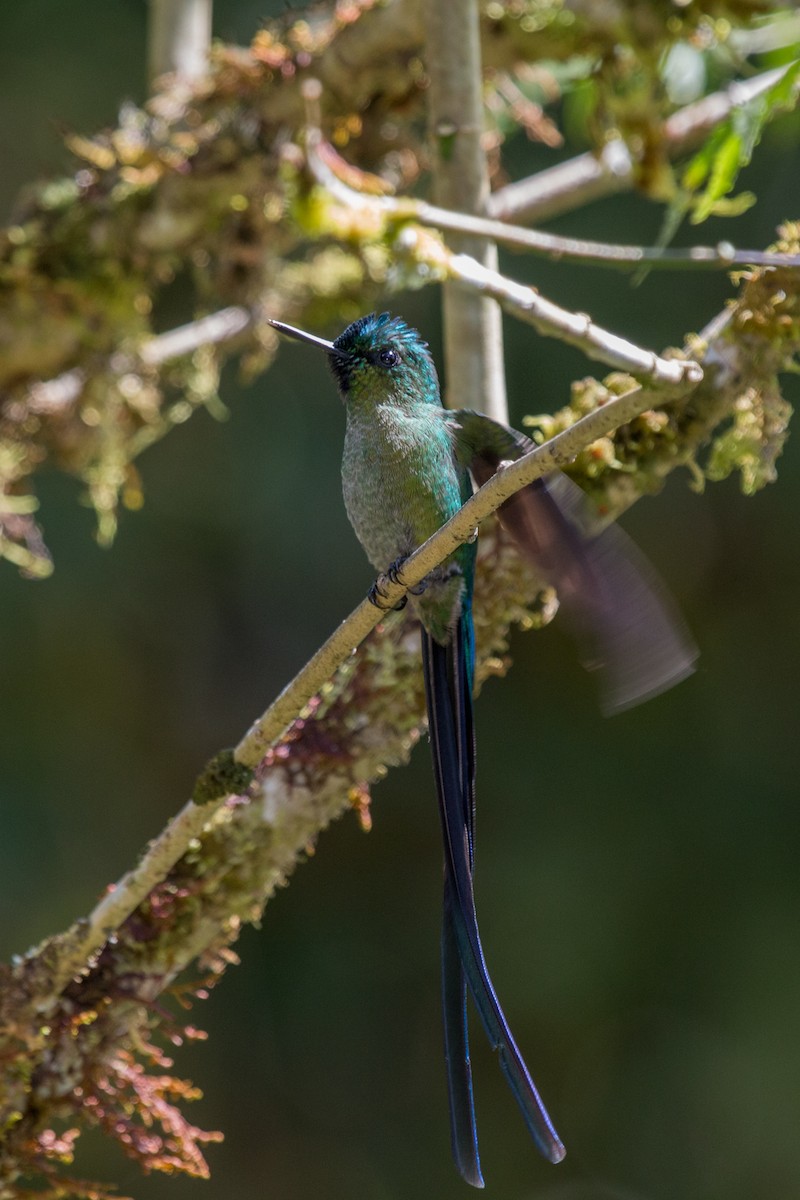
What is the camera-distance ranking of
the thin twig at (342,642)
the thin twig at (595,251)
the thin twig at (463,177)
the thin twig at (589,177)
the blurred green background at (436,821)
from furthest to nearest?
1. the blurred green background at (436,821)
2. the thin twig at (589,177)
3. the thin twig at (463,177)
4. the thin twig at (595,251)
5. the thin twig at (342,642)

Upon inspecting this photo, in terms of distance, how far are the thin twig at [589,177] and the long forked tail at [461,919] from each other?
1.94m

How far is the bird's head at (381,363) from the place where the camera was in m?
2.65

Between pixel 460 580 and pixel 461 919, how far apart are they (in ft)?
2.06

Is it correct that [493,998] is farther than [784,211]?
No

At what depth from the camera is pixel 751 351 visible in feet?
8.08

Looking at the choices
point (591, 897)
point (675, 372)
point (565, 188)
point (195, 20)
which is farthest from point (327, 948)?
point (675, 372)

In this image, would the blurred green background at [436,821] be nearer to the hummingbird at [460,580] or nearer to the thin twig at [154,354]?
the thin twig at [154,354]

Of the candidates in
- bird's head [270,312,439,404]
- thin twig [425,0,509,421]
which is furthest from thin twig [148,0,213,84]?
bird's head [270,312,439,404]

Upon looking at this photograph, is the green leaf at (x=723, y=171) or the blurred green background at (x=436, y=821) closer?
the green leaf at (x=723, y=171)

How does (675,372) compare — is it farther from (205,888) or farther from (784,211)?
(784,211)

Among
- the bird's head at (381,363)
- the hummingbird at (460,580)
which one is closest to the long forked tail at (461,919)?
the hummingbird at (460,580)

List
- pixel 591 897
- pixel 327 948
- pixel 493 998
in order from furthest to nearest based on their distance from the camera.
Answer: pixel 327 948, pixel 591 897, pixel 493 998

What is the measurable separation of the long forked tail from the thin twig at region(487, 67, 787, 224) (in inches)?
76.4

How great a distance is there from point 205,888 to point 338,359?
1096mm
